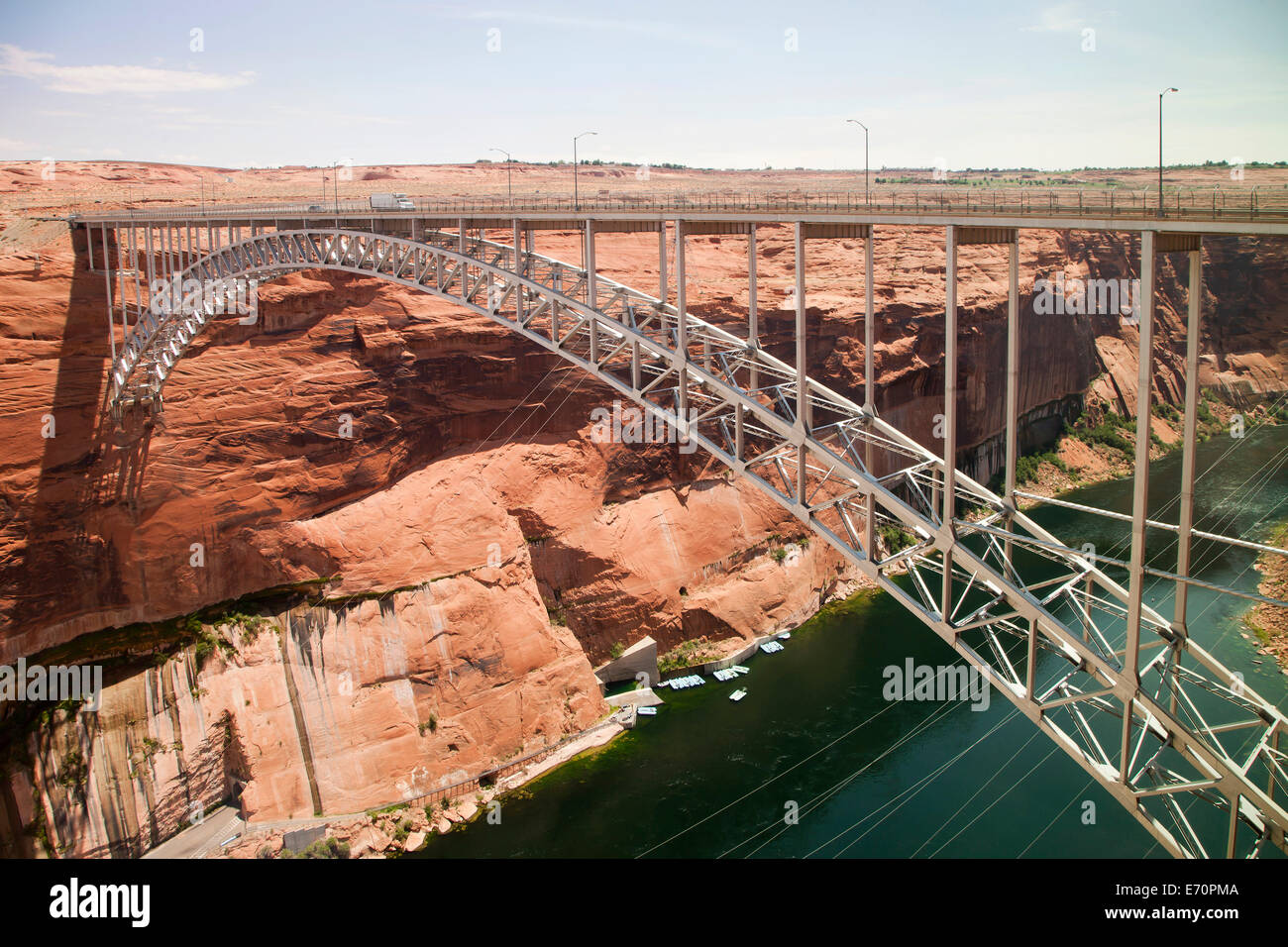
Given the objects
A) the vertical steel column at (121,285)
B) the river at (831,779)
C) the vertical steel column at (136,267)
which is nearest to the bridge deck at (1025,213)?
the vertical steel column at (136,267)

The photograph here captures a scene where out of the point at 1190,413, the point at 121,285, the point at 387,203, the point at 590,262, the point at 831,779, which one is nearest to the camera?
the point at 1190,413

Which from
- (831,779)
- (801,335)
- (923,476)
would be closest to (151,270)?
(801,335)

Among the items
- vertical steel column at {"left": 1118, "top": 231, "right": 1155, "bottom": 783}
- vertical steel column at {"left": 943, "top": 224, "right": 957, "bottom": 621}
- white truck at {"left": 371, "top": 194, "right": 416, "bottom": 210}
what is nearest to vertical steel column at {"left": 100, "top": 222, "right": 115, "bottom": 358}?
white truck at {"left": 371, "top": 194, "right": 416, "bottom": 210}

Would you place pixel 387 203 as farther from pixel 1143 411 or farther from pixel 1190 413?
pixel 1190 413

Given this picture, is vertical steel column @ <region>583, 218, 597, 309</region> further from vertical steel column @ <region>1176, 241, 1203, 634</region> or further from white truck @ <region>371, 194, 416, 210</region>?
vertical steel column @ <region>1176, 241, 1203, 634</region>

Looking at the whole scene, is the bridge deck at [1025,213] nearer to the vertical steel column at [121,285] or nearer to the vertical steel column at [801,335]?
the vertical steel column at [801,335]

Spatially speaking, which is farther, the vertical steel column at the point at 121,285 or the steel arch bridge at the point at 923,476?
the vertical steel column at the point at 121,285
